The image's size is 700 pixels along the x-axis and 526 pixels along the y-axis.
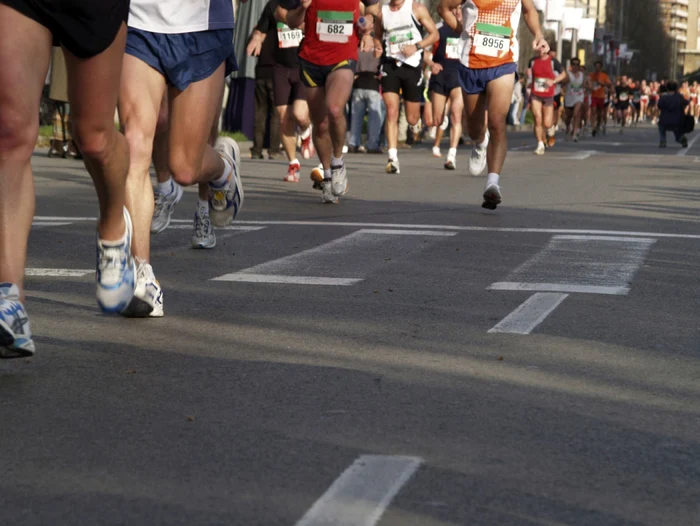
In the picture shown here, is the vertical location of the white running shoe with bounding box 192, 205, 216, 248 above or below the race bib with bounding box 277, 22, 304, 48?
below

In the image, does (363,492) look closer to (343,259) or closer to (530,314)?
(530,314)

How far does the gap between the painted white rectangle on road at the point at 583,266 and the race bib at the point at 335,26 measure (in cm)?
305

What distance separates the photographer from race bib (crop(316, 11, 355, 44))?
1170 cm

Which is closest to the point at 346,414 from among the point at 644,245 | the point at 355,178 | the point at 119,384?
the point at 119,384

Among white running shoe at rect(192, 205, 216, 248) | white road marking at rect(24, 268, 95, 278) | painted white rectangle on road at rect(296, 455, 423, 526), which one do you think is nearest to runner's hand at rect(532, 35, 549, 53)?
white running shoe at rect(192, 205, 216, 248)

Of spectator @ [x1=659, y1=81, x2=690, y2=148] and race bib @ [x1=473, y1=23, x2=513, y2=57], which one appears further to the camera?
spectator @ [x1=659, y1=81, x2=690, y2=148]

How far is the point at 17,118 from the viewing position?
15.8 ft

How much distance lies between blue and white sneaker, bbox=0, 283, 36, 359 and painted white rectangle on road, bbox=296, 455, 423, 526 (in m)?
1.35

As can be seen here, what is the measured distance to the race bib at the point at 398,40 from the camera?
→ 60.3ft

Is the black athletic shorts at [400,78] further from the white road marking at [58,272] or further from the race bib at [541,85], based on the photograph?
the white road marking at [58,272]

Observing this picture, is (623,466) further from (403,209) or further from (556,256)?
(403,209)

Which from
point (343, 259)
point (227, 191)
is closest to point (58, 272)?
point (227, 191)

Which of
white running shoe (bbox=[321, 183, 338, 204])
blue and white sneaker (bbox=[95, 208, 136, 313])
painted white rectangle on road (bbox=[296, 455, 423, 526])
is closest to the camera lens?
painted white rectangle on road (bbox=[296, 455, 423, 526])

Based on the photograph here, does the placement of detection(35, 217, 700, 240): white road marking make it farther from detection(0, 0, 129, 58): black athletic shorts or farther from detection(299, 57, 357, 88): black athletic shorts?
detection(0, 0, 129, 58): black athletic shorts
